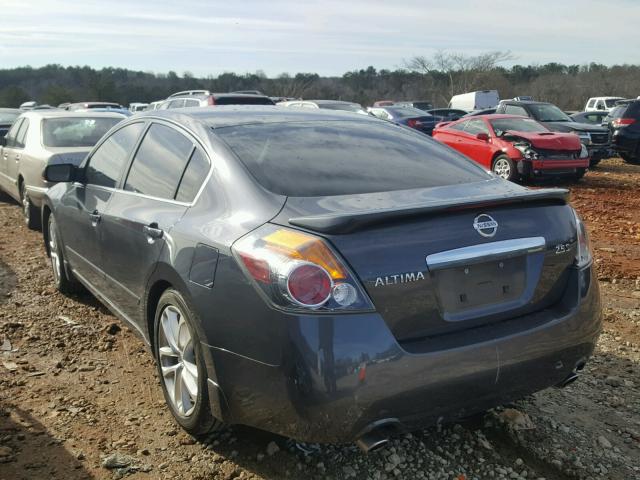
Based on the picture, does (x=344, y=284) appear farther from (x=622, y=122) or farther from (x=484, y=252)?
(x=622, y=122)

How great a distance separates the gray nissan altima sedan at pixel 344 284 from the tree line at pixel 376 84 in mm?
57374

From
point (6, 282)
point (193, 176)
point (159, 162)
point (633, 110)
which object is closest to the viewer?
point (193, 176)

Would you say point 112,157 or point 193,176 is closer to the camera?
point 193,176

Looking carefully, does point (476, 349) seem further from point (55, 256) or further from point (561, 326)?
point (55, 256)

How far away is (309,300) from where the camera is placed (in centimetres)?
226

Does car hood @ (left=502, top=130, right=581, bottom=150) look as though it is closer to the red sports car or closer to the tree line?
the red sports car

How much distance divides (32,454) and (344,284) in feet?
5.99

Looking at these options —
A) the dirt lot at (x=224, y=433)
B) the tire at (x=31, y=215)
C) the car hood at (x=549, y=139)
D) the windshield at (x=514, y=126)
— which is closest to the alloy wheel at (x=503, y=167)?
the car hood at (x=549, y=139)

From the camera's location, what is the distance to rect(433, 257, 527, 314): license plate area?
2.44 metres

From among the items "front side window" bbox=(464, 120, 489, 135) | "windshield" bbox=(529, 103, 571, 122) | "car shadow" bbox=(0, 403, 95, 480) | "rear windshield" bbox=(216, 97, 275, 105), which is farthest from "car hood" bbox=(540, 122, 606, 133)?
"car shadow" bbox=(0, 403, 95, 480)

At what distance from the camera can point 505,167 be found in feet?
40.2

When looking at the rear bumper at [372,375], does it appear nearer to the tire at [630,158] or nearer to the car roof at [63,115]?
the car roof at [63,115]

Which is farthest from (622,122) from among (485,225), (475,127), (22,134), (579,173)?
(485,225)

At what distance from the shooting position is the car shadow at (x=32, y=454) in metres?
2.79
